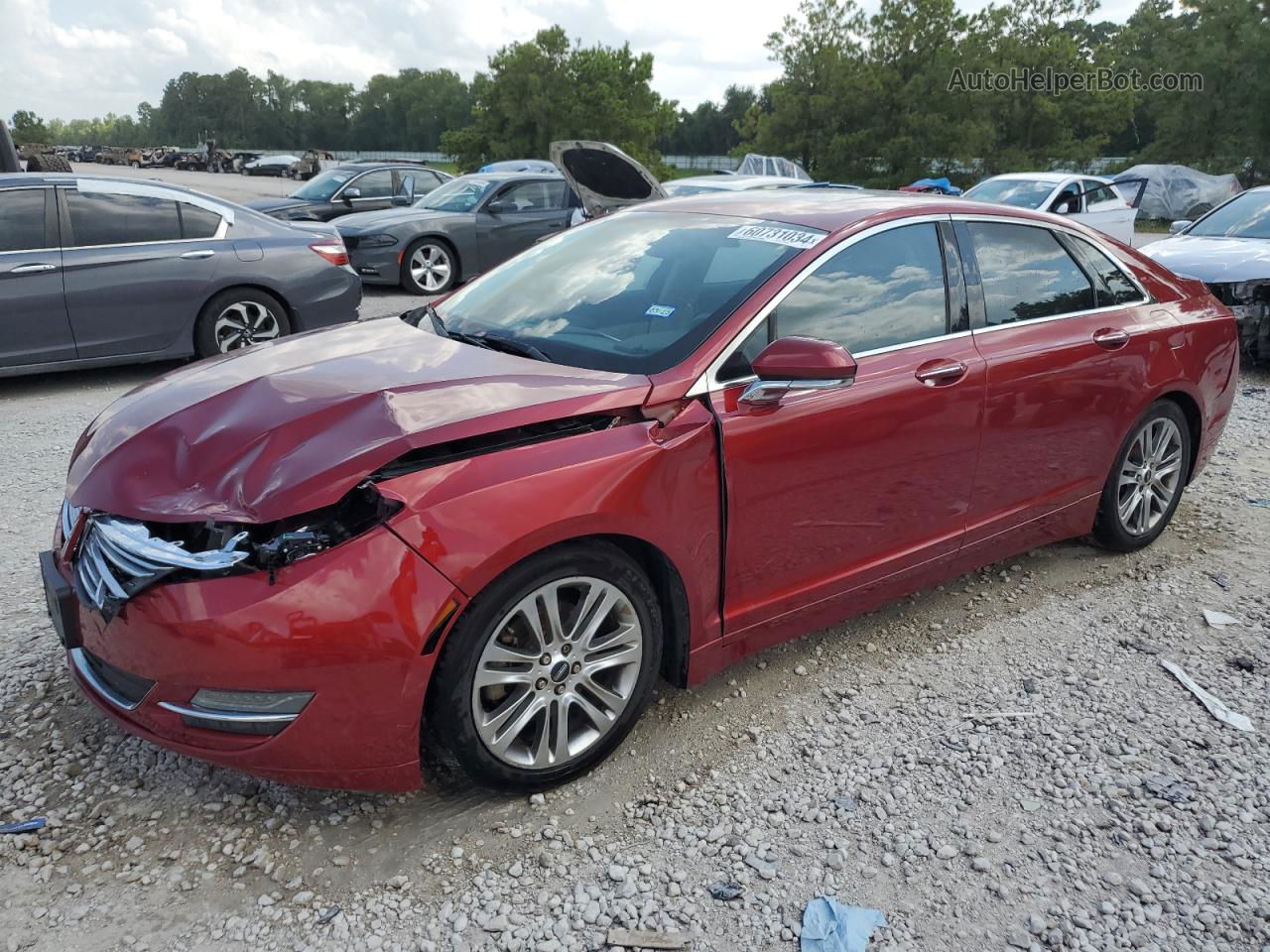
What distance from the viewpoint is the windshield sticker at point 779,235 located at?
10.6ft

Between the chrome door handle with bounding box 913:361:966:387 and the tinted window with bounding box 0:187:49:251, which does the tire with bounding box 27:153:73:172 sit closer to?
the tinted window with bounding box 0:187:49:251

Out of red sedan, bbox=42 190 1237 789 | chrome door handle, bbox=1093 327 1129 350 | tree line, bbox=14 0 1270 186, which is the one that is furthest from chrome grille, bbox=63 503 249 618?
tree line, bbox=14 0 1270 186

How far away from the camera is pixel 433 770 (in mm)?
2898

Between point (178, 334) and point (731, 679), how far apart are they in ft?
18.7

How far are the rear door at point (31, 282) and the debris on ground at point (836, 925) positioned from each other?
664cm

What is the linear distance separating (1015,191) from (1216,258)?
5335 millimetres

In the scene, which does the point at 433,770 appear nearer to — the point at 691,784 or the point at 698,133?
the point at 691,784

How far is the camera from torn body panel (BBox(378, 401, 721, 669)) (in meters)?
2.38

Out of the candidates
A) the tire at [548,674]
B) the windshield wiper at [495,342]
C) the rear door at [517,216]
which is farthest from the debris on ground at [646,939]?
the rear door at [517,216]

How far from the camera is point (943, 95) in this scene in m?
35.8

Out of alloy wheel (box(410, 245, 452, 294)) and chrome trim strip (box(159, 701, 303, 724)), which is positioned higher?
alloy wheel (box(410, 245, 452, 294))

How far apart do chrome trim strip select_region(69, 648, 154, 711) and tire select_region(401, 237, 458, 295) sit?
939cm

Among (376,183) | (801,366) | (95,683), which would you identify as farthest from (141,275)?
(376,183)

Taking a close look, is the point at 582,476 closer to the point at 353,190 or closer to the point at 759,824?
the point at 759,824
